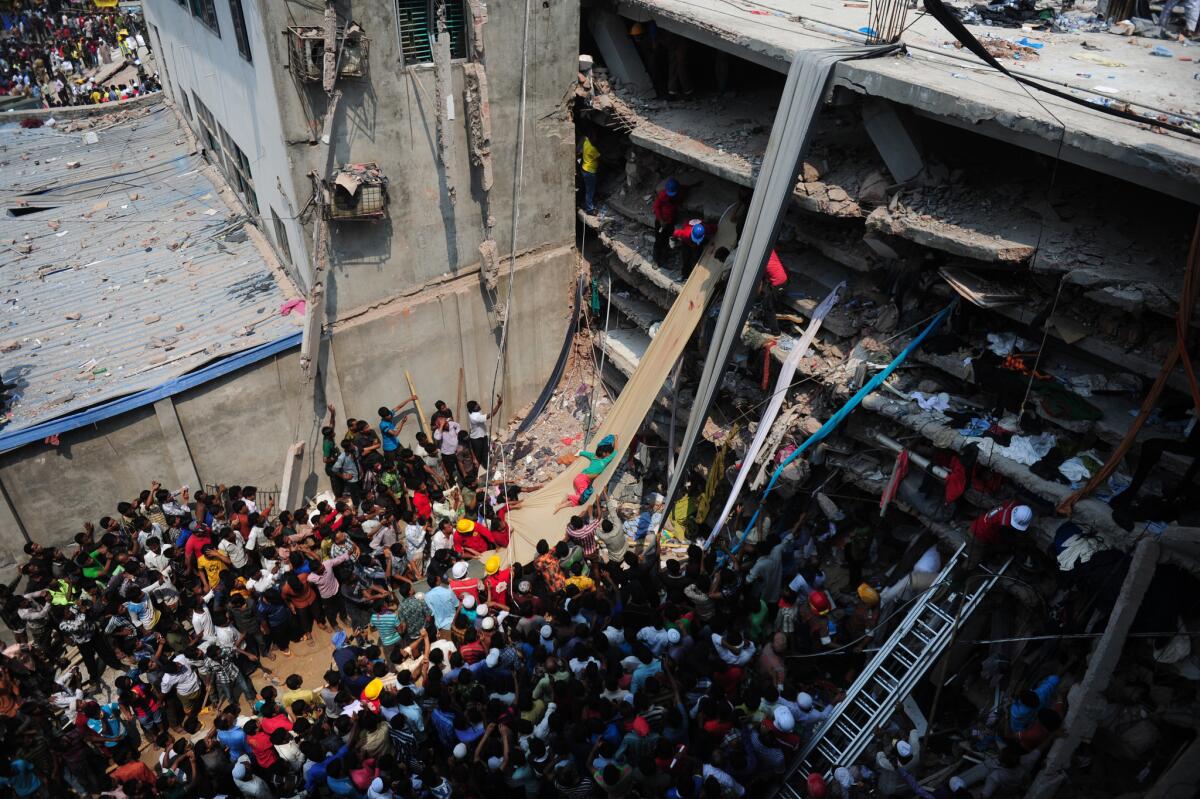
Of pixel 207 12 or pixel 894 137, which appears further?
pixel 207 12

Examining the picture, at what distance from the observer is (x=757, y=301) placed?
941 cm

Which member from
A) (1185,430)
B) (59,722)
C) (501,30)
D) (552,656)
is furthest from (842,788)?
(501,30)

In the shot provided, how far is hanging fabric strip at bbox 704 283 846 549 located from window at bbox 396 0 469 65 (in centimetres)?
531

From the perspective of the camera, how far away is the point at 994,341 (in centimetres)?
752

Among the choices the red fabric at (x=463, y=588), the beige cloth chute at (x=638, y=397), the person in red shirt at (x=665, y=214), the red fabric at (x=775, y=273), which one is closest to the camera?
the red fabric at (x=463, y=588)

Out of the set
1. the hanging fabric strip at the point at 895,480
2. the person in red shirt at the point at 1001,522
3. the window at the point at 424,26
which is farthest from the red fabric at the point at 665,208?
the person in red shirt at the point at 1001,522

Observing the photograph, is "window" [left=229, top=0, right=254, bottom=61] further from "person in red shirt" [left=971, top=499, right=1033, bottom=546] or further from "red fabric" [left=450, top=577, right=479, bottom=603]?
"person in red shirt" [left=971, top=499, right=1033, bottom=546]

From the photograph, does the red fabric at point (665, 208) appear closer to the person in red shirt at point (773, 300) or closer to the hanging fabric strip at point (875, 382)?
the person in red shirt at point (773, 300)

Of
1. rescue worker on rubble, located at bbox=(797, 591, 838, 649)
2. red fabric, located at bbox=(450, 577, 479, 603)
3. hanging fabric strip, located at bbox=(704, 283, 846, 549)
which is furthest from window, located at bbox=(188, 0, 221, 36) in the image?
rescue worker on rubble, located at bbox=(797, 591, 838, 649)

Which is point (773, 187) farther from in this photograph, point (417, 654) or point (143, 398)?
point (143, 398)

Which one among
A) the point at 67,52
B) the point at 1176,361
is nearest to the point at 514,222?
the point at 1176,361

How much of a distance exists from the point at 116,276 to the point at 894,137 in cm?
1046

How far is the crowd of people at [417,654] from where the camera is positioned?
625 centimetres

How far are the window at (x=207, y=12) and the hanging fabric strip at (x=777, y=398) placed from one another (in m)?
8.33
